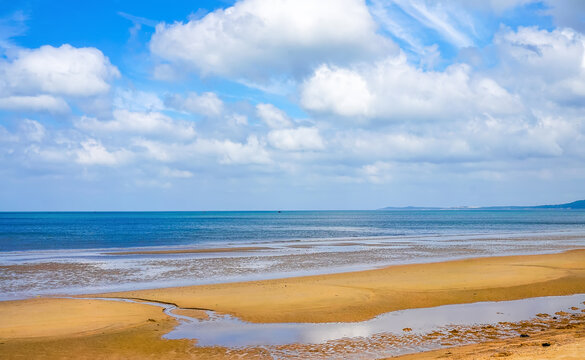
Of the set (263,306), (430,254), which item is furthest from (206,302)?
(430,254)

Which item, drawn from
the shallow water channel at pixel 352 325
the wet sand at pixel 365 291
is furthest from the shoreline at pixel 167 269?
the shallow water channel at pixel 352 325

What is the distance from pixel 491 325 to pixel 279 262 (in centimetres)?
2420

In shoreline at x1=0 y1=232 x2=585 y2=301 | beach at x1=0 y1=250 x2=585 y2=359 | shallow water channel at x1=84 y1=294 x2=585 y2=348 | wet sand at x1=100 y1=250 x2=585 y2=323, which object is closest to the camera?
beach at x1=0 y1=250 x2=585 y2=359

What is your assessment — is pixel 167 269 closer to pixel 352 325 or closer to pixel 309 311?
pixel 309 311

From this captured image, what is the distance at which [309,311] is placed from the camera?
1852 cm

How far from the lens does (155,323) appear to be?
654 inches

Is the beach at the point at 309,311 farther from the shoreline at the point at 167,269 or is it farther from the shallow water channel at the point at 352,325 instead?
the shoreline at the point at 167,269

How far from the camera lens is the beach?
1303 cm

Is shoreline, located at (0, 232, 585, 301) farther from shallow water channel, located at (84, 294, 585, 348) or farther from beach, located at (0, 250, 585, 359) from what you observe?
shallow water channel, located at (84, 294, 585, 348)

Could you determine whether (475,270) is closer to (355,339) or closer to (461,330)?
(461,330)

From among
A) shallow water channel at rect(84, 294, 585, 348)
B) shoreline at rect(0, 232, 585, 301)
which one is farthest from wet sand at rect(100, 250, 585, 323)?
shoreline at rect(0, 232, 585, 301)

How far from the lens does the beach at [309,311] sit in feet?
42.8

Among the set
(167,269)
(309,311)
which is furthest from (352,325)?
(167,269)

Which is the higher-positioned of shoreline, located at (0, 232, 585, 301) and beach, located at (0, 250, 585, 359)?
beach, located at (0, 250, 585, 359)
